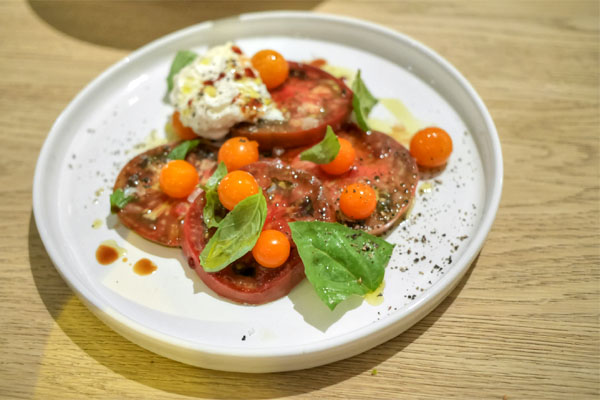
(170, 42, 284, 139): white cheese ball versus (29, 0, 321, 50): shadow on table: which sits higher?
(170, 42, 284, 139): white cheese ball

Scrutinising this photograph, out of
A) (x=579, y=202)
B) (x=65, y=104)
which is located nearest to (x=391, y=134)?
(x=579, y=202)

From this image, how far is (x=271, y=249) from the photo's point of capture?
1.93 metres

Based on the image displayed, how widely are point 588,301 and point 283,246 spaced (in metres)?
1.34

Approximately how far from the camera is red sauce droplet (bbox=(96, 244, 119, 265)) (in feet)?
7.29

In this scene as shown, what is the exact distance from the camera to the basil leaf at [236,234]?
1938mm

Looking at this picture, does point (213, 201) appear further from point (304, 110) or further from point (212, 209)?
point (304, 110)

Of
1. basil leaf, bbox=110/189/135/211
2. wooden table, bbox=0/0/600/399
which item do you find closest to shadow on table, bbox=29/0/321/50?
wooden table, bbox=0/0/600/399

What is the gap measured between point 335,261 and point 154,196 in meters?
0.98

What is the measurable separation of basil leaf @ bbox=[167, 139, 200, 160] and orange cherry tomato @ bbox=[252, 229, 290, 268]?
766 millimetres

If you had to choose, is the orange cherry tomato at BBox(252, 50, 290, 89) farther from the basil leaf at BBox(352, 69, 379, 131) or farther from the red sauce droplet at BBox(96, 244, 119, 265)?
the red sauce droplet at BBox(96, 244, 119, 265)

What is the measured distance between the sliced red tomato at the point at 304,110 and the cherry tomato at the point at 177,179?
0.36 m

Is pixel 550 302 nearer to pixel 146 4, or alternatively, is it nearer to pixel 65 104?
pixel 65 104

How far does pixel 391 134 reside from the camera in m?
2.69

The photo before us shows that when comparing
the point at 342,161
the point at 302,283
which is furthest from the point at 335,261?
the point at 342,161
